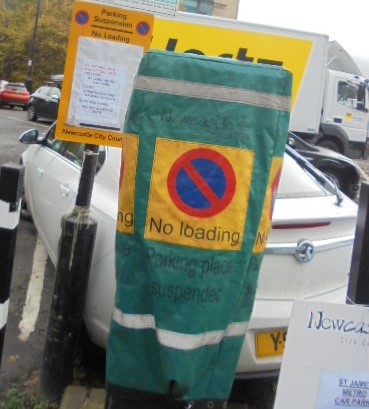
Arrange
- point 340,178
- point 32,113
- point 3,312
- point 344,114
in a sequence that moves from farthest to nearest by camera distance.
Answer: point 32,113, point 344,114, point 340,178, point 3,312

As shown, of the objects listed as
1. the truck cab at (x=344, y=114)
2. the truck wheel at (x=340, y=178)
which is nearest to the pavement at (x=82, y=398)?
the truck wheel at (x=340, y=178)

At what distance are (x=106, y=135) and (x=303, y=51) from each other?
1204 mm

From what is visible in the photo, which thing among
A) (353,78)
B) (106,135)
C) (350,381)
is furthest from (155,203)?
(353,78)

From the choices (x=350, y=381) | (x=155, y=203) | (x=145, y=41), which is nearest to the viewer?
(x=350, y=381)

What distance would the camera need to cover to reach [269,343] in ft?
11.9

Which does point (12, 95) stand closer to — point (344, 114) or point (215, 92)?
point (344, 114)

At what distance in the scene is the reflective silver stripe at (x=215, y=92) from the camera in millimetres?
2518

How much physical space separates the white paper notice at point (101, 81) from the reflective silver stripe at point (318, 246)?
3.29ft

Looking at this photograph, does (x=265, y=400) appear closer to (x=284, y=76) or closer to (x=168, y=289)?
(x=168, y=289)

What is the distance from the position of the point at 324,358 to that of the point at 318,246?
1.45m

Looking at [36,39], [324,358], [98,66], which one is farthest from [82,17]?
[36,39]

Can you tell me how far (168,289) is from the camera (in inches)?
100

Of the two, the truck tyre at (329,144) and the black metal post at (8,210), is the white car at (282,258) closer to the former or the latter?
the black metal post at (8,210)

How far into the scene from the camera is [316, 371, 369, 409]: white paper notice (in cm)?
237
